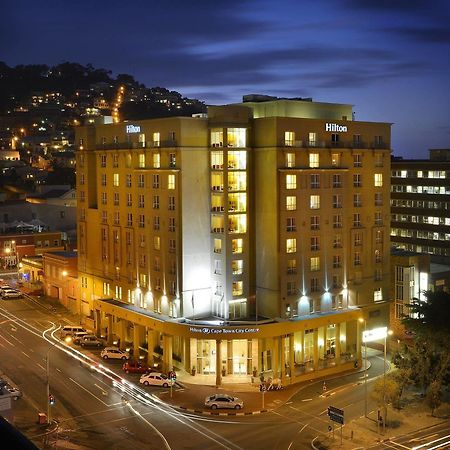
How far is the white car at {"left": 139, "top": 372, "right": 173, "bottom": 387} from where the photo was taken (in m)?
57.7

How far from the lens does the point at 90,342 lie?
231 ft

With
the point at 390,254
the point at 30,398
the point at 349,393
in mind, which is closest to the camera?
the point at 30,398

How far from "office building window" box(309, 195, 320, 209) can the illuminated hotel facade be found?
A: 13cm

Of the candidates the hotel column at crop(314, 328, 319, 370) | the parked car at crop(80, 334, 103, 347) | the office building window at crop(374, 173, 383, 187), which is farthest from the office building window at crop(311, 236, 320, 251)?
the parked car at crop(80, 334, 103, 347)

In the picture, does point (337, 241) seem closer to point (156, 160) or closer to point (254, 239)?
point (254, 239)

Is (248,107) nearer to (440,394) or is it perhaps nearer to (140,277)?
(140,277)

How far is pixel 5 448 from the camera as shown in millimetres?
3941

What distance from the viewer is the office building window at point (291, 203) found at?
209 ft

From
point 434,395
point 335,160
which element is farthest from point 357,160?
point 434,395

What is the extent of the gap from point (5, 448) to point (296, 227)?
6125cm

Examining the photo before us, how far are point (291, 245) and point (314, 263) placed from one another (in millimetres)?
3840

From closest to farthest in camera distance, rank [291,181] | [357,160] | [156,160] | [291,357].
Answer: [291,357] < [291,181] < [156,160] < [357,160]

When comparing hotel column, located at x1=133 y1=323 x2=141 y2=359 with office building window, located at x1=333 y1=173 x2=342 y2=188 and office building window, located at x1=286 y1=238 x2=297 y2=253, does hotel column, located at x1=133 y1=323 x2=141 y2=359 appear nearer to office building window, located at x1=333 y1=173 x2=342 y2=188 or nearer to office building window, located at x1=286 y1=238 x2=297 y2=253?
office building window, located at x1=286 y1=238 x2=297 y2=253

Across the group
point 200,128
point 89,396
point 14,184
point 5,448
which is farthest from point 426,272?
point 14,184
